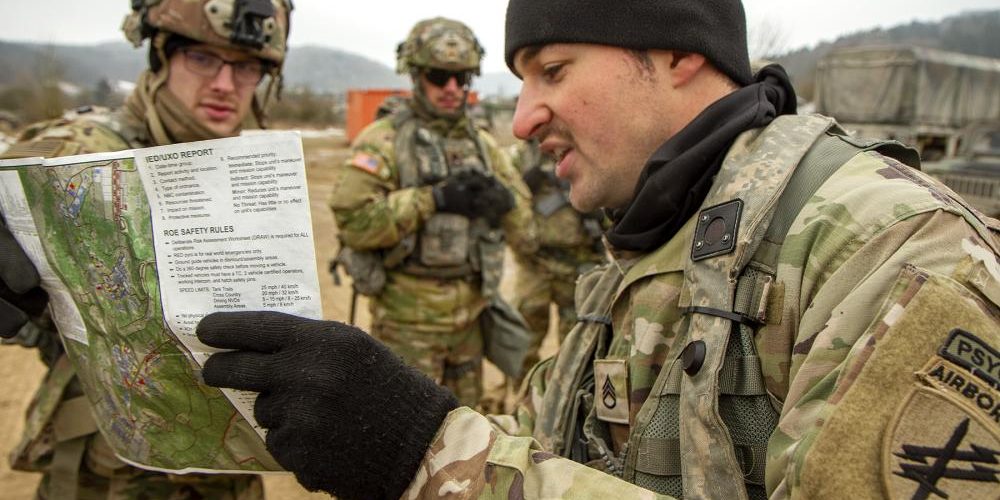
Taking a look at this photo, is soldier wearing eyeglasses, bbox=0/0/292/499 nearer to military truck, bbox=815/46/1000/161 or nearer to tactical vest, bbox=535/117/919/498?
tactical vest, bbox=535/117/919/498

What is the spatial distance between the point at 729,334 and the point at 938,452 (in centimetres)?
38

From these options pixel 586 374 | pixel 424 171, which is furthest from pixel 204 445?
pixel 424 171

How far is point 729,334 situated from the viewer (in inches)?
44.9

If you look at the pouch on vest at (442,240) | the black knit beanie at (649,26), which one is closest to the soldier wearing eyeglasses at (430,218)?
the pouch on vest at (442,240)

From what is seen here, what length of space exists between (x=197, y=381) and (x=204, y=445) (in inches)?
6.6

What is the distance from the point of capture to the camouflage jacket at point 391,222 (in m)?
4.00

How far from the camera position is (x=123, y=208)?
52.2 inches

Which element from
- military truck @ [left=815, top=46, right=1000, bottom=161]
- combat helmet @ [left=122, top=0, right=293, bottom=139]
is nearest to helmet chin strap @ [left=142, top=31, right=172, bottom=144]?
combat helmet @ [left=122, top=0, right=293, bottom=139]

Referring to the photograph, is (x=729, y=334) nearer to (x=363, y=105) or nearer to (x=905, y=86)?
(x=905, y=86)

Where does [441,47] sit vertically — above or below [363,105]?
above

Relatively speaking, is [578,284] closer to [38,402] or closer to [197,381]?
[197,381]

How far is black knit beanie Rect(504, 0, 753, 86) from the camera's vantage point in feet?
4.70

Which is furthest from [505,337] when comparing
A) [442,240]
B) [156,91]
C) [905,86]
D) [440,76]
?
[905,86]

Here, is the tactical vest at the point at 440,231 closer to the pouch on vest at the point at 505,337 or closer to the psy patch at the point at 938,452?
the pouch on vest at the point at 505,337
